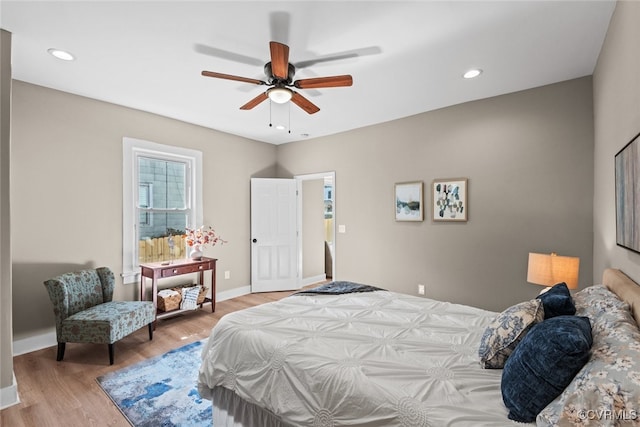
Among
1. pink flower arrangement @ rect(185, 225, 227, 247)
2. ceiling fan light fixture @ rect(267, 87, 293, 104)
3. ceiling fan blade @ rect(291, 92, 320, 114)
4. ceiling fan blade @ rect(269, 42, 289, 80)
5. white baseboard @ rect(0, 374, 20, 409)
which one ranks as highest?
ceiling fan blade @ rect(269, 42, 289, 80)

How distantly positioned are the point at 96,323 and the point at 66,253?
3.50 feet

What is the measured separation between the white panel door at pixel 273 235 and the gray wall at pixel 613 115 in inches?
160

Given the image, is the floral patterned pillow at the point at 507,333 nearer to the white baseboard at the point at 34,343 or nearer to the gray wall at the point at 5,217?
the gray wall at the point at 5,217

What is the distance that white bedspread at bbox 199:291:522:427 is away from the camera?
4.00ft

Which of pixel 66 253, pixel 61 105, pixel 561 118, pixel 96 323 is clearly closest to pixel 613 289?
pixel 561 118

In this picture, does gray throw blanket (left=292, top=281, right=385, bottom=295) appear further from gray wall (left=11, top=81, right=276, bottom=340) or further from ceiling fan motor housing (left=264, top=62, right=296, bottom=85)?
gray wall (left=11, top=81, right=276, bottom=340)

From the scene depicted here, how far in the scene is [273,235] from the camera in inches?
210

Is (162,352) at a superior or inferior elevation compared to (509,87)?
inferior

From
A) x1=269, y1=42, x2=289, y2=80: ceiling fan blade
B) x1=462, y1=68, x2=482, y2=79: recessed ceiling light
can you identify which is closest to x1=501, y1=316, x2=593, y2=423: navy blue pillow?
x1=269, y1=42, x2=289, y2=80: ceiling fan blade

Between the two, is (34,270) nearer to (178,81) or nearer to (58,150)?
(58,150)

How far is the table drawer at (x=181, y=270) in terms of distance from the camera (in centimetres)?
370

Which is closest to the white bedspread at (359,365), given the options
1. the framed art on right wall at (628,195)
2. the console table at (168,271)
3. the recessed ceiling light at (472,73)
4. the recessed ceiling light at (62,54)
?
the framed art on right wall at (628,195)

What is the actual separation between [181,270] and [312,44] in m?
3.11

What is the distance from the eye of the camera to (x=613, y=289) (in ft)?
5.52
